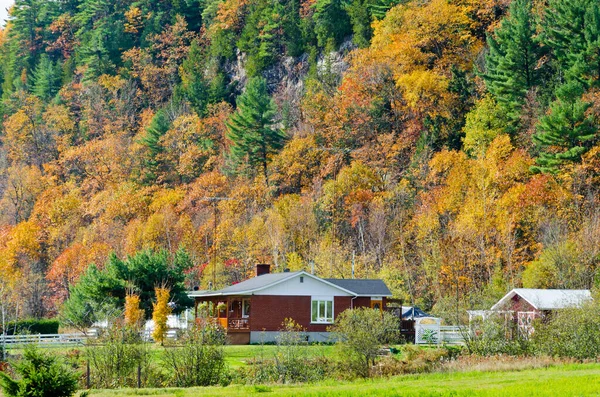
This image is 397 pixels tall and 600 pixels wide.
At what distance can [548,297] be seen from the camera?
43.7 m

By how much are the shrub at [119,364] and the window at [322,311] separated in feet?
61.3

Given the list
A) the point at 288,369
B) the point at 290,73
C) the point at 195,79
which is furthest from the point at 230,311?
the point at 195,79

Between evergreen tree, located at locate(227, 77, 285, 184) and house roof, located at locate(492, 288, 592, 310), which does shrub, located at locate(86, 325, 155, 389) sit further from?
evergreen tree, located at locate(227, 77, 285, 184)

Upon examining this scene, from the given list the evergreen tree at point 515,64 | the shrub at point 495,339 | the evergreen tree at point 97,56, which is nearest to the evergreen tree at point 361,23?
the evergreen tree at point 515,64

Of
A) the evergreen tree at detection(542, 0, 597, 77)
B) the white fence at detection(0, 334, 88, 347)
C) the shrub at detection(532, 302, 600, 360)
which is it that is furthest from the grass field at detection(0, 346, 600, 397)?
→ the evergreen tree at detection(542, 0, 597, 77)

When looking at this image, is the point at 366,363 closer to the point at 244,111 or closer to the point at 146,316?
the point at 146,316

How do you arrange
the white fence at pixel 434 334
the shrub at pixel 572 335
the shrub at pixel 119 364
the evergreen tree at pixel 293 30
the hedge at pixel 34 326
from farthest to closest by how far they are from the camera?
the evergreen tree at pixel 293 30 → the hedge at pixel 34 326 → the white fence at pixel 434 334 → the shrub at pixel 572 335 → the shrub at pixel 119 364

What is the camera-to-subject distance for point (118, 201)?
3371 inches

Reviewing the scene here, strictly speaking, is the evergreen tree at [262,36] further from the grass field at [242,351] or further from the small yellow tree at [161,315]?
the grass field at [242,351]

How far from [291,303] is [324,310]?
1.84 metres

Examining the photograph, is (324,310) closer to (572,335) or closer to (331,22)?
(572,335)

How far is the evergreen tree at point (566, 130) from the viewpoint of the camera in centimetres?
5531

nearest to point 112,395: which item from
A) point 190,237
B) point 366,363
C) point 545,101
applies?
point 366,363

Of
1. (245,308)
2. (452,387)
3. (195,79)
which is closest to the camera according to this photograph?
(452,387)
